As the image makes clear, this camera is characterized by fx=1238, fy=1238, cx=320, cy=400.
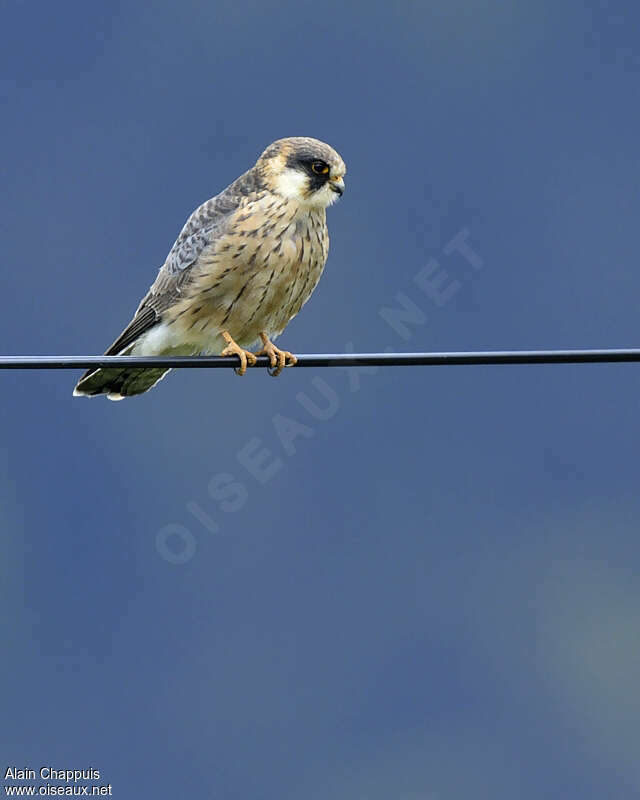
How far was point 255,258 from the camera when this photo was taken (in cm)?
566

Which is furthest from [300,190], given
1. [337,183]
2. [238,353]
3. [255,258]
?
[238,353]

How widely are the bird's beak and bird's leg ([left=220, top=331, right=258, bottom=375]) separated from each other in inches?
33.2

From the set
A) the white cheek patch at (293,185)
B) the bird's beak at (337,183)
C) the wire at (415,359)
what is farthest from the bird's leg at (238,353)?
the wire at (415,359)

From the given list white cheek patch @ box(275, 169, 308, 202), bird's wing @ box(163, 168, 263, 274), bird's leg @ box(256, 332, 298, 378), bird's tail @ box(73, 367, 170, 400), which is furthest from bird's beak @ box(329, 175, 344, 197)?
bird's tail @ box(73, 367, 170, 400)

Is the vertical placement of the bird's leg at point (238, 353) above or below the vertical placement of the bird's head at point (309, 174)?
below

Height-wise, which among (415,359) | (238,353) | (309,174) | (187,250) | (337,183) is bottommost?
(415,359)

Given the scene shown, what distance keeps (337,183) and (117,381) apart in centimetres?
147

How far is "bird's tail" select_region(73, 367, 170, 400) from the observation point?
6070 millimetres

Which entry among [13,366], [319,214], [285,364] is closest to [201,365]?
[13,366]

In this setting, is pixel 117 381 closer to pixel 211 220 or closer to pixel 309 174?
pixel 211 220

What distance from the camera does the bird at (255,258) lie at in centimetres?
568

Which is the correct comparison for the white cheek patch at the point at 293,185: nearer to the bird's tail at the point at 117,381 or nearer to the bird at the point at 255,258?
the bird at the point at 255,258

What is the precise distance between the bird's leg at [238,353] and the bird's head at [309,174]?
711 mm

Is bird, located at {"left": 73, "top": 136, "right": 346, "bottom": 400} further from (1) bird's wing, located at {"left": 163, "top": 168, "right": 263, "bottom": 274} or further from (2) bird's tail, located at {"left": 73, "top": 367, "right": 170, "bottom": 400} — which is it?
(2) bird's tail, located at {"left": 73, "top": 367, "right": 170, "bottom": 400}
